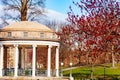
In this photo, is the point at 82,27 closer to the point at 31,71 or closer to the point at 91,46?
the point at 91,46

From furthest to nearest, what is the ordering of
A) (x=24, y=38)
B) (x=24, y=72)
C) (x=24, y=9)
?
(x=24, y=9), (x=24, y=72), (x=24, y=38)

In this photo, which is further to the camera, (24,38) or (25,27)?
(25,27)

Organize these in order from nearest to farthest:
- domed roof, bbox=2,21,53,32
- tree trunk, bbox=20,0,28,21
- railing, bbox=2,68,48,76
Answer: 1. domed roof, bbox=2,21,53,32
2. railing, bbox=2,68,48,76
3. tree trunk, bbox=20,0,28,21

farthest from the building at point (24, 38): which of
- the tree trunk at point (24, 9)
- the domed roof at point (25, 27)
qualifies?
the tree trunk at point (24, 9)

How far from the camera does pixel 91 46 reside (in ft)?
85.0

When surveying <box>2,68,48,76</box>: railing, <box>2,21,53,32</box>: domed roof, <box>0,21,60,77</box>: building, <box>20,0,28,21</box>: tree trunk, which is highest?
<box>20,0,28,21</box>: tree trunk

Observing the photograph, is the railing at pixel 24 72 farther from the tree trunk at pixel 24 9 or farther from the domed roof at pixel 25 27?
the tree trunk at pixel 24 9

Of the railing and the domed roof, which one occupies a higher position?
the domed roof

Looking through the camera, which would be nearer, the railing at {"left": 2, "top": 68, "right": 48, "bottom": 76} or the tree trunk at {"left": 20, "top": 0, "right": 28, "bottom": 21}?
the railing at {"left": 2, "top": 68, "right": 48, "bottom": 76}

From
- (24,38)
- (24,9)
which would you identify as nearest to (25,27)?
(24,38)

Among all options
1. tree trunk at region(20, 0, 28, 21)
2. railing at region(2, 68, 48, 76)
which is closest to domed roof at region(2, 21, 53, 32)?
railing at region(2, 68, 48, 76)

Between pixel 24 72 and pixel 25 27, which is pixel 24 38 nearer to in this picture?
pixel 25 27

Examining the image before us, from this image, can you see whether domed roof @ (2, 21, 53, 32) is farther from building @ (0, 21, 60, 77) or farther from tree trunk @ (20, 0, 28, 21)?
tree trunk @ (20, 0, 28, 21)

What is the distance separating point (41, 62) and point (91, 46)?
4358 cm
